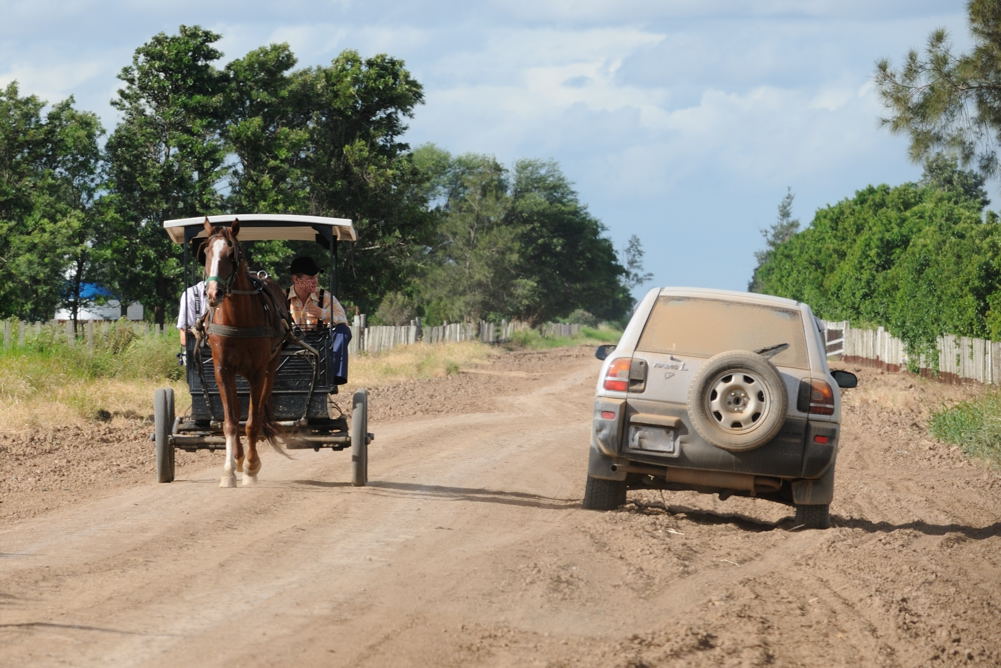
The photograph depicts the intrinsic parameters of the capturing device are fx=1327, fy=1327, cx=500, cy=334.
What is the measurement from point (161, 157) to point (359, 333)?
9.14m

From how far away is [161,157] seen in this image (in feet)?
146

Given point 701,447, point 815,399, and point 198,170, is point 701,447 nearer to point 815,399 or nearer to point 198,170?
point 815,399

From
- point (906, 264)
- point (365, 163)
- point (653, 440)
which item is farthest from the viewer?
point (906, 264)

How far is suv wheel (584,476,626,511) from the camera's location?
1164 centimetres

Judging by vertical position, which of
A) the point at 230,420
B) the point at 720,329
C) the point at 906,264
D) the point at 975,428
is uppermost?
the point at 906,264

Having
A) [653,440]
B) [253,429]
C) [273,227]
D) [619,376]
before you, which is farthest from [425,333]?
[653,440]

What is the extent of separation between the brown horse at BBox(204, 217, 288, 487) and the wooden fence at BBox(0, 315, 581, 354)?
15056 mm

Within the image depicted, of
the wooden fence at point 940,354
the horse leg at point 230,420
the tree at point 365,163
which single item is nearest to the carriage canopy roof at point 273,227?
the horse leg at point 230,420

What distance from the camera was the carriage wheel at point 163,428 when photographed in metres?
13.1

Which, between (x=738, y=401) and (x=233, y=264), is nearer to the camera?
(x=738, y=401)

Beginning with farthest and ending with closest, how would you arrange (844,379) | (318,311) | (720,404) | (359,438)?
(318,311) < (359,438) < (844,379) < (720,404)

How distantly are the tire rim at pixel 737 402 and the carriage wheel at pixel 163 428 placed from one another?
5.58m

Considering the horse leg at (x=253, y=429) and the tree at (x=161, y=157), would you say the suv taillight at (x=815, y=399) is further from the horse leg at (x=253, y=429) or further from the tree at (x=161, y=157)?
the tree at (x=161, y=157)

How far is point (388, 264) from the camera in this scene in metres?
47.9
